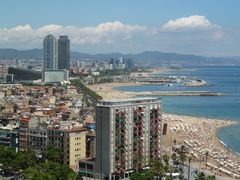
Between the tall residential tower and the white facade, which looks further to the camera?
the white facade

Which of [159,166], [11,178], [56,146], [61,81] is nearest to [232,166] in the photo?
[159,166]

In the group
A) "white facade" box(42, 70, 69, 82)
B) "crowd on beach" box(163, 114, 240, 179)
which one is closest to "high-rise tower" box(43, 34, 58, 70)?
"white facade" box(42, 70, 69, 82)

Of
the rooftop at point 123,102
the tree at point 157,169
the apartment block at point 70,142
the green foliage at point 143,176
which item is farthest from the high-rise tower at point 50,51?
the green foliage at point 143,176

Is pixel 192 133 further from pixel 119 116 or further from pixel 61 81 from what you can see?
pixel 61 81

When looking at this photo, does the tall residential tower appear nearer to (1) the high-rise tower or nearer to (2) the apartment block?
(2) the apartment block

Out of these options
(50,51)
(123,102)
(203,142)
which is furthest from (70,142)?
(50,51)

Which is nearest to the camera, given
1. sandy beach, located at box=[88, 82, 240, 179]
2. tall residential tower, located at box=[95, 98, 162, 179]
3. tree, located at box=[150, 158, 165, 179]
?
tree, located at box=[150, 158, 165, 179]
